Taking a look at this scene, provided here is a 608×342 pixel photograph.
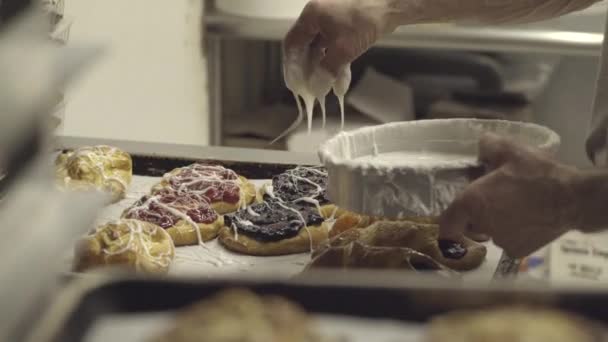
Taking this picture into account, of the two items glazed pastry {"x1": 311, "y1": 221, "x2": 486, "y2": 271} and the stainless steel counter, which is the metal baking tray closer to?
the stainless steel counter

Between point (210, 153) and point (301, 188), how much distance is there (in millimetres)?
303

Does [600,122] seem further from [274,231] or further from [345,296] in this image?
[345,296]

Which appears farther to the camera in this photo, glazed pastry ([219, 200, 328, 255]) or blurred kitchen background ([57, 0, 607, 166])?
blurred kitchen background ([57, 0, 607, 166])

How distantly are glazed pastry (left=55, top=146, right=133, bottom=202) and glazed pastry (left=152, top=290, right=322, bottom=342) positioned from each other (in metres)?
1.20

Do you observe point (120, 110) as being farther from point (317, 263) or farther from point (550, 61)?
point (550, 61)

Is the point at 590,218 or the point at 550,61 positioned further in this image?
the point at 550,61

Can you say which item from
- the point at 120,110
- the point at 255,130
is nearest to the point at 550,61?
the point at 255,130

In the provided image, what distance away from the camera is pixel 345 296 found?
2.10 feet

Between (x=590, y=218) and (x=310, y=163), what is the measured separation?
83 cm

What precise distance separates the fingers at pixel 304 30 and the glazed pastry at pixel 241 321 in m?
1.11

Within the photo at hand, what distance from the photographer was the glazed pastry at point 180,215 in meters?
1.67

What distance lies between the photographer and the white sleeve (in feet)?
5.04

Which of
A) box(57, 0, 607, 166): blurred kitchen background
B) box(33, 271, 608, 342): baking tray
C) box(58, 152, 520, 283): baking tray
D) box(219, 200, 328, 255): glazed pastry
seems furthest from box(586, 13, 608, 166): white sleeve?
box(57, 0, 607, 166): blurred kitchen background

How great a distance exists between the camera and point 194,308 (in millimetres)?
644
